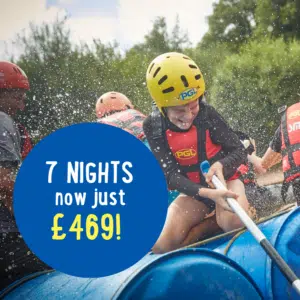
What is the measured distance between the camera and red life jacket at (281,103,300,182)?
7.16ft

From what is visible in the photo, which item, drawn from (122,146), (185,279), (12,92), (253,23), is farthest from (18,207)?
(253,23)

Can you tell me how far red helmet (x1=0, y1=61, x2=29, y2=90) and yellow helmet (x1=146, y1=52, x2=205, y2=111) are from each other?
59 cm

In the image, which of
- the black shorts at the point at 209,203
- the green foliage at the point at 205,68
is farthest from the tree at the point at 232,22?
the black shorts at the point at 209,203

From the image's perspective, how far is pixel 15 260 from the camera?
6.50 ft

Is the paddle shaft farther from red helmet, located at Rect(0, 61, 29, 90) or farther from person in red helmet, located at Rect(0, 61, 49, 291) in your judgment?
red helmet, located at Rect(0, 61, 29, 90)

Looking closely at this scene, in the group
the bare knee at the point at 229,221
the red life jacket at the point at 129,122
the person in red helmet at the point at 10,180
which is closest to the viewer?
the person in red helmet at the point at 10,180

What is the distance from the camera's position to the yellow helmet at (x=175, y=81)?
204 cm

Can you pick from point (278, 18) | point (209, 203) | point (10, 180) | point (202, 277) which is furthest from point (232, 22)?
point (202, 277)

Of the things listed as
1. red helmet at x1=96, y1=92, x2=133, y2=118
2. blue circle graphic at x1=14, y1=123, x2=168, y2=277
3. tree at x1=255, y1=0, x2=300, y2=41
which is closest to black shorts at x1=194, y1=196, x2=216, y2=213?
blue circle graphic at x1=14, y1=123, x2=168, y2=277

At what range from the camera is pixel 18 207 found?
156 cm

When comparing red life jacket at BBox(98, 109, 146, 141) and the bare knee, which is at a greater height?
red life jacket at BBox(98, 109, 146, 141)

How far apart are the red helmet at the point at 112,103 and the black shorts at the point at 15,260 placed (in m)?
1.24

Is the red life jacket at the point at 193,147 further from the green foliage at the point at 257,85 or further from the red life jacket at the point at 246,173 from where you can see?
the green foliage at the point at 257,85

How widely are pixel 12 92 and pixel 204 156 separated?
85 centimetres
